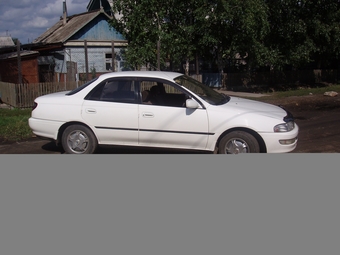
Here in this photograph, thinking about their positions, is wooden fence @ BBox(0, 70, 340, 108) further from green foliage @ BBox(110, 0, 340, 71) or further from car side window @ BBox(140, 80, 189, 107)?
car side window @ BBox(140, 80, 189, 107)

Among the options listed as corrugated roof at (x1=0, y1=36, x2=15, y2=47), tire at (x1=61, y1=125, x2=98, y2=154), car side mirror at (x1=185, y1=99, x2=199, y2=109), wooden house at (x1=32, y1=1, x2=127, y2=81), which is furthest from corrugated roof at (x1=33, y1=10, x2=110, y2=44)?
car side mirror at (x1=185, y1=99, x2=199, y2=109)

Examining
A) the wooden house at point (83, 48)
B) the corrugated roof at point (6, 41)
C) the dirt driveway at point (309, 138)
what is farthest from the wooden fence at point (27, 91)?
the corrugated roof at point (6, 41)

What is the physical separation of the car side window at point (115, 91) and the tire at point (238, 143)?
5.76 ft

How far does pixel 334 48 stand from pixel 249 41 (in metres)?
5.86

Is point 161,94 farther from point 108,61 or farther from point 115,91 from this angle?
point 108,61

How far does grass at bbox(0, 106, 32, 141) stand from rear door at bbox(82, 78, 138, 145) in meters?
3.45

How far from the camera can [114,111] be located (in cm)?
701

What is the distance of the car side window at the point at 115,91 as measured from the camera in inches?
280

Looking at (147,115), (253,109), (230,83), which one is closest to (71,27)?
(230,83)

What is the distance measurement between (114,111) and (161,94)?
101 centimetres

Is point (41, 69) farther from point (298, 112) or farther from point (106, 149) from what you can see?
point (106, 149)

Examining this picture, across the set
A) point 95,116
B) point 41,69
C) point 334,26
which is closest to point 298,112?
point 95,116

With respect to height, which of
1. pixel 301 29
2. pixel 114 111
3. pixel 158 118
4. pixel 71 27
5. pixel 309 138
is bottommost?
pixel 309 138

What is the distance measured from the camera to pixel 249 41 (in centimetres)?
2078
